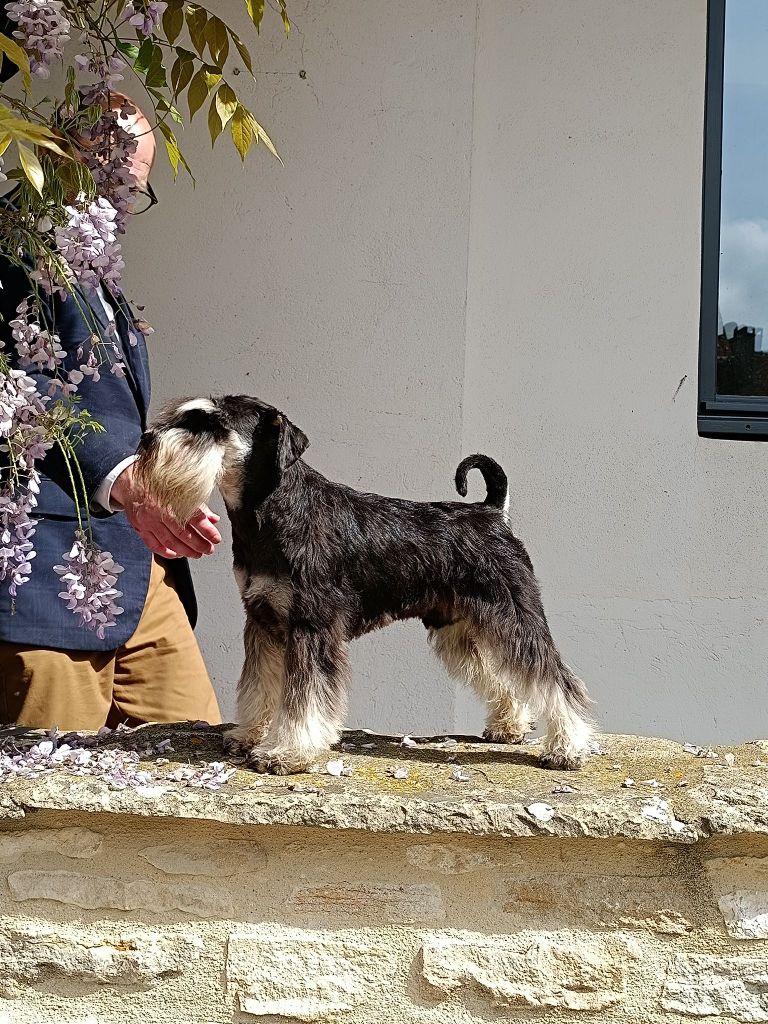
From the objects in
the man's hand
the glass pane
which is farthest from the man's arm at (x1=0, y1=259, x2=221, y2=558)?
the glass pane

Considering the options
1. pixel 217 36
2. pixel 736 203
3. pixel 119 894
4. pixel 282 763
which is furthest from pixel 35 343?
pixel 736 203

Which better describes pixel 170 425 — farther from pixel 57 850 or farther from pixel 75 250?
pixel 57 850

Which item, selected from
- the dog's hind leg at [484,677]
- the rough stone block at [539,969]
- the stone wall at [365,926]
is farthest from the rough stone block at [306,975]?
the dog's hind leg at [484,677]

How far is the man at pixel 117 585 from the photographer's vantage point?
99.0 inches

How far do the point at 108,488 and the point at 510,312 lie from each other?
6.71 feet

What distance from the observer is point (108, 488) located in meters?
2.47

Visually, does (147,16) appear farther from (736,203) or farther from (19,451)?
(736,203)

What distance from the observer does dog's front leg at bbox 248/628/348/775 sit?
227cm

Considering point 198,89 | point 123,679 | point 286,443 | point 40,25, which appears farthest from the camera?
point 123,679

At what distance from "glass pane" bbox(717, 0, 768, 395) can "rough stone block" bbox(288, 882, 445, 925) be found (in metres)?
2.79

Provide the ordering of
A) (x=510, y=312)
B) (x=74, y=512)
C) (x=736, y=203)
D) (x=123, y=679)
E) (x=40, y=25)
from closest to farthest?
1. (x=40, y=25)
2. (x=74, y=512)
3. (x=123, y=679)
4. (x=510, y=312)
5. (x=736, y=203)

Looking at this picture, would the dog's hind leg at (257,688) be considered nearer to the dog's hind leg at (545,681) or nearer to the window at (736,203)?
the dog's hind leg at (545,681)

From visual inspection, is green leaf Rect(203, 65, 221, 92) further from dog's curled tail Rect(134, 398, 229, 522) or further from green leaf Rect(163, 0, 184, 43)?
dog's curled tail Rect(134, 398, 229, 522)

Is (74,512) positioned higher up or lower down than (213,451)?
lower down
